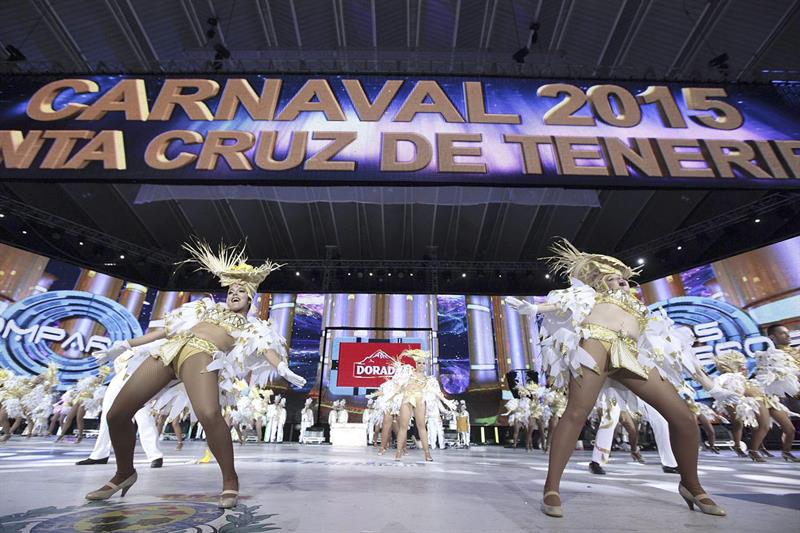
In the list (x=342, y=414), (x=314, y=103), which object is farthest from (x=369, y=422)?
(x=314, y=103)

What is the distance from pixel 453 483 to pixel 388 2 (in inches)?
312

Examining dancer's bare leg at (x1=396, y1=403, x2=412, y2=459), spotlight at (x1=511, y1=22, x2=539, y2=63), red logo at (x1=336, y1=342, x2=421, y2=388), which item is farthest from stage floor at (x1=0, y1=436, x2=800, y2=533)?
red logo at (x1=336, y1=342, x2=421, y2=388)

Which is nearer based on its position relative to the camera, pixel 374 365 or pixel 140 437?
pixel 140 437

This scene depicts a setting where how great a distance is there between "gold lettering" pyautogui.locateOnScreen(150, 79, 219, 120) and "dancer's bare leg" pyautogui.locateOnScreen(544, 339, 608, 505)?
550 cm

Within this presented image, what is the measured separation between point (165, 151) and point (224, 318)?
12.1ft

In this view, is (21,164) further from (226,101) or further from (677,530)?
(677,530)

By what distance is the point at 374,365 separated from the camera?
13.5 metres

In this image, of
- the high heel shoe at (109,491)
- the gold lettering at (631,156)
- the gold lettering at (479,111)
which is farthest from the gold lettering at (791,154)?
the high heel shoe at (109,491)

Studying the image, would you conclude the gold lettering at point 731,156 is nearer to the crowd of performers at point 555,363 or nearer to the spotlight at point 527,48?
the spotlight at point 527,48

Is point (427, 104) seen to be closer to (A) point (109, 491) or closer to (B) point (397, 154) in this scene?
(B) point (397, 154)

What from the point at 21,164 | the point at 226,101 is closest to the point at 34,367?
the point at 21,164

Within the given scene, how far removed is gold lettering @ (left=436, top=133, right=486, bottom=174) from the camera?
5.40 metres

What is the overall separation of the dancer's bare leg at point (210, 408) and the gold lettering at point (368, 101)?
430 centimetres

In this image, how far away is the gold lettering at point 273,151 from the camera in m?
5.37
